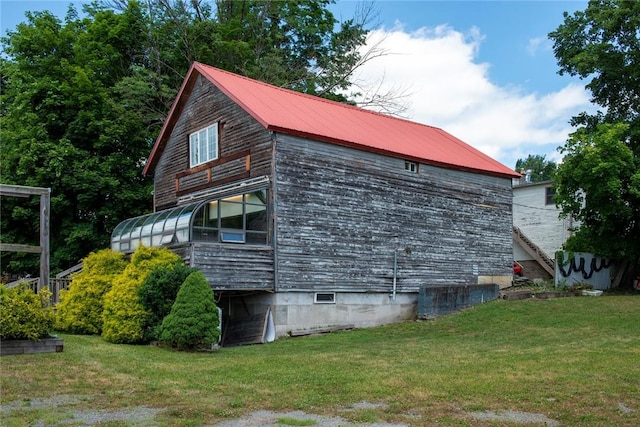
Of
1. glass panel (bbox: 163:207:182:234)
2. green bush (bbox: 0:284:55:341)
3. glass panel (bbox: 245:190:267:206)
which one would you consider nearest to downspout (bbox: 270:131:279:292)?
glass panel (bbox: 245:190:267:206)

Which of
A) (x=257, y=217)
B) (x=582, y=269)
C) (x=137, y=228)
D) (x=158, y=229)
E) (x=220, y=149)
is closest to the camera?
(x=257, y=217)

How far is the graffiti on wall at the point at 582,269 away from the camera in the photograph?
28.3m

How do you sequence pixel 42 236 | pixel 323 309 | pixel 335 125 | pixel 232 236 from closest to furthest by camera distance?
pixel 42 236
pixel 232 236
pixel 323 309
pixel 335 125

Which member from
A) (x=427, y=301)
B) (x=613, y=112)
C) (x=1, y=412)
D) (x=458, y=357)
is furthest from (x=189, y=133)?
(x=613, y=112)

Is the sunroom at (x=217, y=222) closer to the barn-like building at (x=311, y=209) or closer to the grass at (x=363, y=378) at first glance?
the barn-like building at (x=311, y=209)

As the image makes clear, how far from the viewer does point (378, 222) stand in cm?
2288

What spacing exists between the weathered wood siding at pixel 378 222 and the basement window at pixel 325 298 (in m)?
0.23

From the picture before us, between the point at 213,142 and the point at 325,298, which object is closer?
the point at 325,298

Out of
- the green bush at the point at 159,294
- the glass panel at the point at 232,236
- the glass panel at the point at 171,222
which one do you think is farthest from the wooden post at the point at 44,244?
the glass panel at the point at 232,236

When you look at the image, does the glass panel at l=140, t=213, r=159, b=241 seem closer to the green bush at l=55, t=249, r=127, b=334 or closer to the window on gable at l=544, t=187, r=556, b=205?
the green bush at l=55, t=249, r=127, b=334

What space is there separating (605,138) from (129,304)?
1980 cm

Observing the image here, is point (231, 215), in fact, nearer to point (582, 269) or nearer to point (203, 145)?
point (203, 145)

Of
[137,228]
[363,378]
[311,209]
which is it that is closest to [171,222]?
[137,228]

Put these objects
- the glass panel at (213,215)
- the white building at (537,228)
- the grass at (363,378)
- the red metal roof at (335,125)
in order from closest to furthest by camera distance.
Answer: the grass at (363,378) < the glass panel at (213,215) < the red metal roof at (335,125) < the white building at (537,228)
